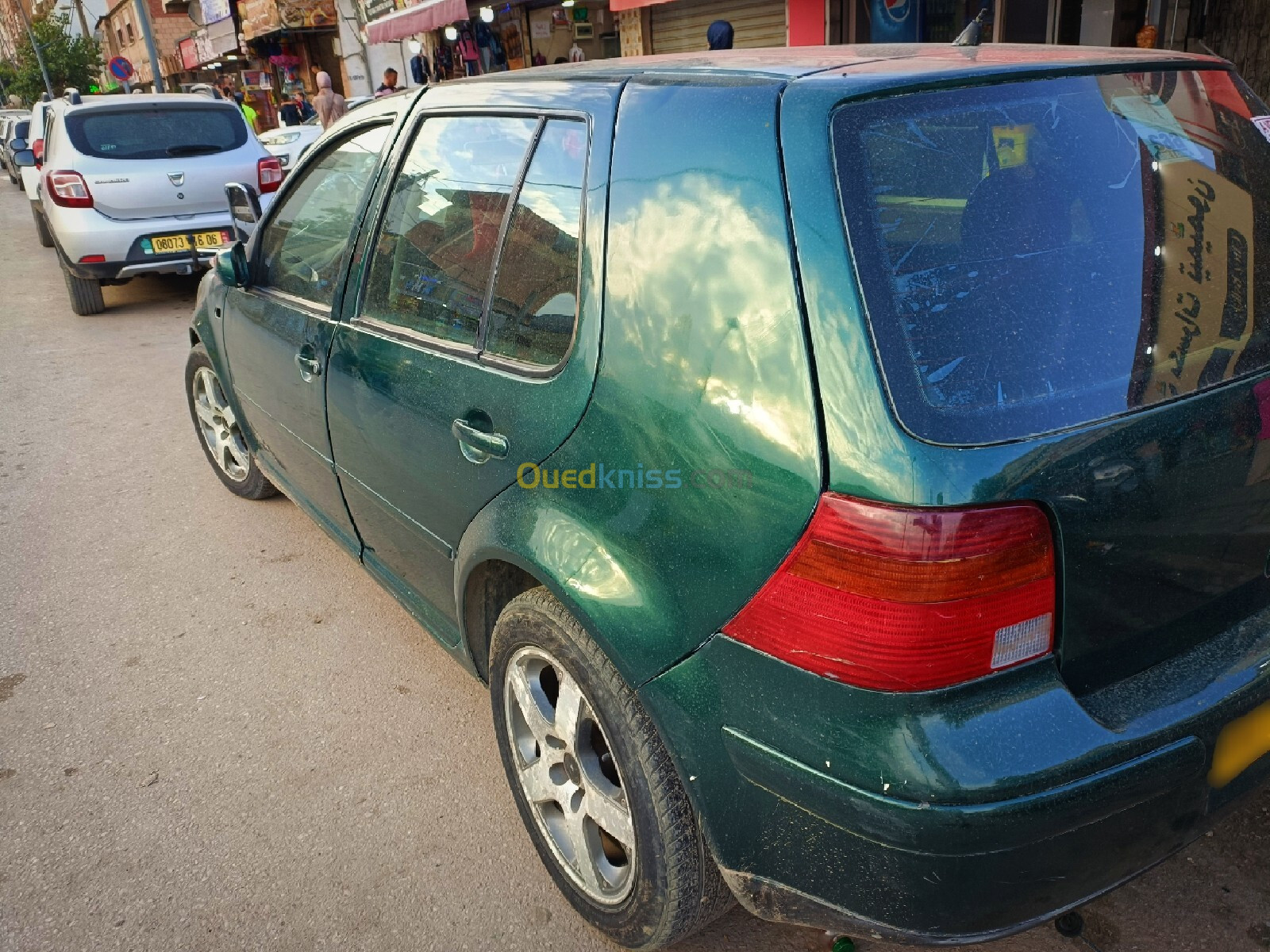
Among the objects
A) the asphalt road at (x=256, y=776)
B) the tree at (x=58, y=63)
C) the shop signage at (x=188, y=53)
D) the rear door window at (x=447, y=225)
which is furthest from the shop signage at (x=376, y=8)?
the tree at (x=58, y=63)

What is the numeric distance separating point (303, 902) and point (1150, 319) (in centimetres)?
217

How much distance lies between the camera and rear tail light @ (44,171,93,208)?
311 inches

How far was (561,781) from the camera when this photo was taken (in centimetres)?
210

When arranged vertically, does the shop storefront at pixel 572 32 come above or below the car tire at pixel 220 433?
above

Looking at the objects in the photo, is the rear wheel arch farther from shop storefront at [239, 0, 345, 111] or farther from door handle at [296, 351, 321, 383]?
shop storefront at [239, 0, 345, 111]

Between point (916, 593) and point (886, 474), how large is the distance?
19 cm

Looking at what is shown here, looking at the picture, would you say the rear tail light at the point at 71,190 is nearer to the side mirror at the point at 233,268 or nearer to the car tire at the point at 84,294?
the car tire at the point at 84,294

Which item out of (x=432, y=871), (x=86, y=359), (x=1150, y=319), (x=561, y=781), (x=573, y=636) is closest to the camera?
(x=1150, y=319)

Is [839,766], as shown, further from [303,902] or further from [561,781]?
[303,902]

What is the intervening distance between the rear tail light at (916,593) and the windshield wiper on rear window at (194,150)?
8694 millimetres

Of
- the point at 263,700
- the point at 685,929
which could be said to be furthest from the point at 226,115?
the point at 685,929

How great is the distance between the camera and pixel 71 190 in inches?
311

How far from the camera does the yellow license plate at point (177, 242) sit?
26.7ft

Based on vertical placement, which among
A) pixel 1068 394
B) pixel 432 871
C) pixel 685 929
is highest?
pixel 1068 394
